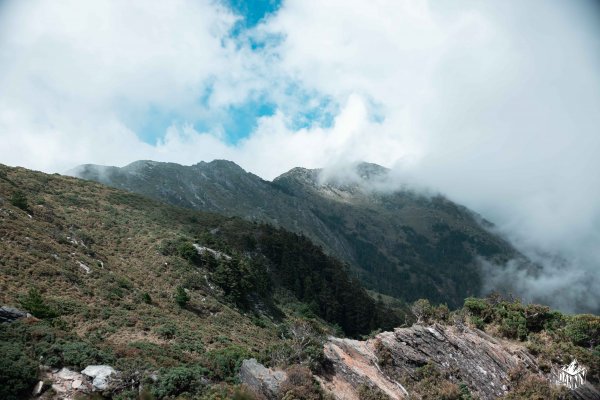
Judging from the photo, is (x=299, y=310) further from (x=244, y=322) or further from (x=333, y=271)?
(x=333, y=271)

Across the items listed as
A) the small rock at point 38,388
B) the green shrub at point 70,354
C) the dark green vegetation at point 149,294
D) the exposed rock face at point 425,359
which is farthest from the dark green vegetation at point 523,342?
the small rock at point 38,388

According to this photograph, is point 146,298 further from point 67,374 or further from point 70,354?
point 67,374

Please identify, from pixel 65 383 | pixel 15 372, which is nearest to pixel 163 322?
pixel 65 383

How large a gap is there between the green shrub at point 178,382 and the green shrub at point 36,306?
12544 mm

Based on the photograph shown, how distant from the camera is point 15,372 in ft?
69.4

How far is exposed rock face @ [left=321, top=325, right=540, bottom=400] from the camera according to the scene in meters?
28.3

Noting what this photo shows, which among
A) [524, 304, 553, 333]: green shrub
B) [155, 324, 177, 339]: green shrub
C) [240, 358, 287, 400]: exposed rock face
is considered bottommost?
[240, 358, 287, 400]: exposed rock face

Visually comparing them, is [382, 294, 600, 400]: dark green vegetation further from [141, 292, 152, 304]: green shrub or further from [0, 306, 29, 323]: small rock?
[141, 292, 152, 304]: green shrub

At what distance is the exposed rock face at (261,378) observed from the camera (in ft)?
79.9

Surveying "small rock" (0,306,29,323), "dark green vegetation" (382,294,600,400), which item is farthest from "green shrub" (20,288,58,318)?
"dark green vegetation" (382,294,600,400)

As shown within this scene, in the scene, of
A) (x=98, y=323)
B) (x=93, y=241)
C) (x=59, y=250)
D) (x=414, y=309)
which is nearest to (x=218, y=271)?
(x=93, y=241)

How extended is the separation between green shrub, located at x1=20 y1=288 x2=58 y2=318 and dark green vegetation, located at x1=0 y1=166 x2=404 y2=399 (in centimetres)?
9

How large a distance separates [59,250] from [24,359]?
27.1 m

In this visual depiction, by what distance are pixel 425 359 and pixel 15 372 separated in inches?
1116
